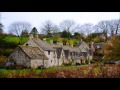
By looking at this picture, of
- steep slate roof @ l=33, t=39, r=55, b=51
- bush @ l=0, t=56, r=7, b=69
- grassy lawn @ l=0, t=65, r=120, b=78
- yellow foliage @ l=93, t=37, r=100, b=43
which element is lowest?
grassy lawn @ l=0, t=65, r=120, b=78

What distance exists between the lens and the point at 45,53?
8.27m

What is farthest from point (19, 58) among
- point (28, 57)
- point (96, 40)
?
point (96, 40)

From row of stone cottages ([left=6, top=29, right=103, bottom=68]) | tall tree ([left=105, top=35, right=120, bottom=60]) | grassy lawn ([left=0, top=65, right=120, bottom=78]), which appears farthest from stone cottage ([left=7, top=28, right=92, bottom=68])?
tall tree ([left=105, top=35, right=120, bottom=60])

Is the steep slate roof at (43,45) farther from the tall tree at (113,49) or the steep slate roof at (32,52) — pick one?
the tall tree at (113,49)

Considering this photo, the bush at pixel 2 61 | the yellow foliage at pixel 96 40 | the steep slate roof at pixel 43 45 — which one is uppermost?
the yellow foliage at pixel 96 40

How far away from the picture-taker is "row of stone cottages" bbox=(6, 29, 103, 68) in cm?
789

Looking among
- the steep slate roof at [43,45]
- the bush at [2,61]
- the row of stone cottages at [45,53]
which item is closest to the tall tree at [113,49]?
the row of stone cottages at [45,53]

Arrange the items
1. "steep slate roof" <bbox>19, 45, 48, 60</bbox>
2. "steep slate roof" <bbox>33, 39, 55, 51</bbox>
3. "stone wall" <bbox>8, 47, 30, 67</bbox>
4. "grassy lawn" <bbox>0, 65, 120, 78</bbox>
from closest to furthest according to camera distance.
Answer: "grassy lawn" <bbox>0, 65, 120, 78</bbox> < "stone wall" <bbox>8, 47, 30, 67</bbox> < "steep slate roof" <bbox>19, 45, 48, 60</bbox> < "steep slate roof" <bbox>33, 39, 55, 51</bbox>

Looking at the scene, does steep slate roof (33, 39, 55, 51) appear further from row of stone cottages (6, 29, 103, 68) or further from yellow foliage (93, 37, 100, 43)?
yellow foliage (93, 37, 100, 43)

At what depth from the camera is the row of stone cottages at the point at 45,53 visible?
7887 millimetres

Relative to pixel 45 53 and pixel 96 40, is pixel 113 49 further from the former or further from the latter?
pixel 45 53
